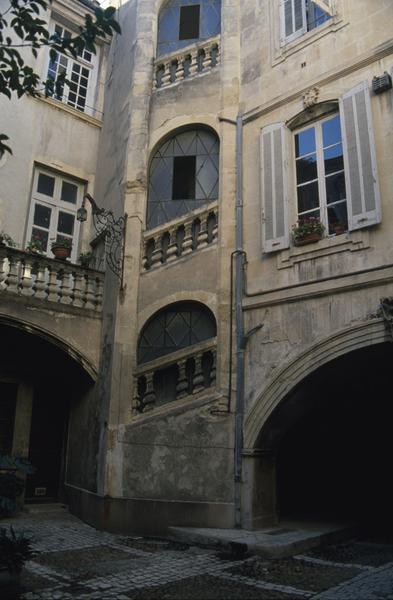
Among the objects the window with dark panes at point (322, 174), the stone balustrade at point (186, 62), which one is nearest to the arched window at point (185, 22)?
the stone balustrade at point (186, 62)

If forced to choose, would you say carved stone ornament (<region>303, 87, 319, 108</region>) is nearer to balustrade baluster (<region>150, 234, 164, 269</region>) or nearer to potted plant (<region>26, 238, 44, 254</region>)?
balustrade baluster (<region>150, 234, 164, 269</region>)

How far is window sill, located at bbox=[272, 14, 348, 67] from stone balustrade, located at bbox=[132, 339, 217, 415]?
16.4 ft

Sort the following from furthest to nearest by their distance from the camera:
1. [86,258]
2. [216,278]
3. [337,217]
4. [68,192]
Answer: [68,192] < [86,258] < [216,278] < [337,217]

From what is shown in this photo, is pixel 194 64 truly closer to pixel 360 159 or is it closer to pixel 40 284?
pixel 360 159

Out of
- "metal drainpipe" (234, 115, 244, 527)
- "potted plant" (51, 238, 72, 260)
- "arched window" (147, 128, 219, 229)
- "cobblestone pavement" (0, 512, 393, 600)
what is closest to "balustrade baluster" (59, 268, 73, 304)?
"potted plant" (51, 238, 72, 260)

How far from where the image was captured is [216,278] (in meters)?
8.02

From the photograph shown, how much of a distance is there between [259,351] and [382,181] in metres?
2.91

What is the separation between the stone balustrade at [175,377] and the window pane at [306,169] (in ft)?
9.55

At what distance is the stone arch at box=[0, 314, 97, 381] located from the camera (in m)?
8.21

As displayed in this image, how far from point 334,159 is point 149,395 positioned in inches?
182

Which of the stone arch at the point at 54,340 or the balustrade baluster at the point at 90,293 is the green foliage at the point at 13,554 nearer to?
the stone arch at the point at 54,340

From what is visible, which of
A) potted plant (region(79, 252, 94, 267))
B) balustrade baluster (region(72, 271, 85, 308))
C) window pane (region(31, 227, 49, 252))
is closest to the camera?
balustrade baluster (region(72, 271, 85, 308))

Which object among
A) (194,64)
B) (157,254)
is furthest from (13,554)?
(194,64)

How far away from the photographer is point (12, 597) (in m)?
4.15
